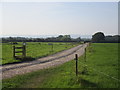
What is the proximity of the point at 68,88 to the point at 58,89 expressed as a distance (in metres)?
0.48

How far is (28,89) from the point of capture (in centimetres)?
686

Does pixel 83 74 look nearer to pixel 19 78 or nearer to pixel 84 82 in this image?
pixel 84 82

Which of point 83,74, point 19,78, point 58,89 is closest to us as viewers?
point 58,89

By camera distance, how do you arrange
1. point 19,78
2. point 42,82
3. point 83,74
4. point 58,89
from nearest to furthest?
1. point 58,89
2. point 42,82
3. point 19,78
4. point 83,74

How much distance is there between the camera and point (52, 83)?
7.65 m

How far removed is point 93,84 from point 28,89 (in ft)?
10.2

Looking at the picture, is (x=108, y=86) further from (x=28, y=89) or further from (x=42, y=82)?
(x=28, y=89)

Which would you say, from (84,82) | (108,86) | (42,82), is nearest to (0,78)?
(42,82)

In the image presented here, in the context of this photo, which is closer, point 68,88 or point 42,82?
point 68,88

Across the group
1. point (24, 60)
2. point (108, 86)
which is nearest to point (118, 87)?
point (108, 86)

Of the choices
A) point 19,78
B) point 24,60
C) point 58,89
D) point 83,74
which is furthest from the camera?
point 24,60

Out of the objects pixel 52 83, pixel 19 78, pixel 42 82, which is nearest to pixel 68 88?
pixel 52 83

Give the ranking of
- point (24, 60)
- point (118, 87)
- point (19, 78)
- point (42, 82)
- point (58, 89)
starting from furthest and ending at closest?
1. point (24, 60)
2. point (19, 78)
3. point (42, 82)
4. point (118, 87)
5. point (58, 89)

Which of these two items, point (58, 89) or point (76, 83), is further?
point (76, 83)
